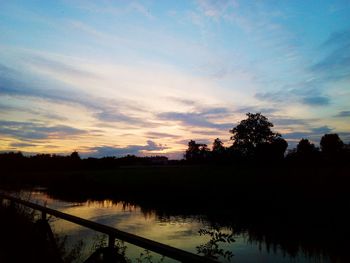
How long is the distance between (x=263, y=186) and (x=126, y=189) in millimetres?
18243

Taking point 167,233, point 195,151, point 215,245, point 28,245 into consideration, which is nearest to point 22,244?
point 28,245

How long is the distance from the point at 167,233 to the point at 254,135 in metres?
72.5

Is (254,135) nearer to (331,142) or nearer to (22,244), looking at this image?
(331,142)

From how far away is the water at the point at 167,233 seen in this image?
13727 mm

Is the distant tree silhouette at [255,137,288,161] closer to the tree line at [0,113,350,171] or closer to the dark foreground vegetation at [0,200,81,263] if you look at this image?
the tree line at [0,113,350,171]

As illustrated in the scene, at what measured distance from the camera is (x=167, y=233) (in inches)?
711

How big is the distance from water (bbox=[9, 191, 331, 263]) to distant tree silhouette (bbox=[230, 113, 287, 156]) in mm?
63865

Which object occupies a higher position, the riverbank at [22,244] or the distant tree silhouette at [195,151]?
the distant tree silhouette at [195,151]

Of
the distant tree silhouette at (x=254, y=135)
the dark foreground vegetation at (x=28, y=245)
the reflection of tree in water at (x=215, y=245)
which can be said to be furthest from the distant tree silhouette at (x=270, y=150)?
the dark foreground vegetation at (x=28, y=245)

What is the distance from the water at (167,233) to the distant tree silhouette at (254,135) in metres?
63.9

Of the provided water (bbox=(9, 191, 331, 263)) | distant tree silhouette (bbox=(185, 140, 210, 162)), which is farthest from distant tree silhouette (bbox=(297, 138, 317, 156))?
water (bbox=(9, 191, 331, 263))

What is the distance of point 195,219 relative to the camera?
21.3 m

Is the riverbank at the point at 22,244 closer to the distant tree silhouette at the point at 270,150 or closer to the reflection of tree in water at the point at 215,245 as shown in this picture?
the reflection of tree in water at the point at 215,245

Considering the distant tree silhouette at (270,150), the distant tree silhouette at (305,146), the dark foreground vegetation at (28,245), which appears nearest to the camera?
the dark foreground vegetation at (28,245)
